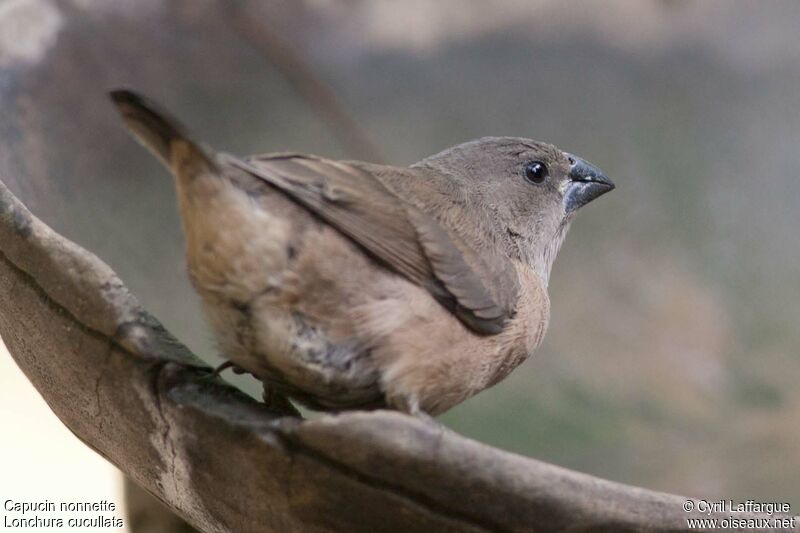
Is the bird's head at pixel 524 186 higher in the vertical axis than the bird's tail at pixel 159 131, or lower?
higher

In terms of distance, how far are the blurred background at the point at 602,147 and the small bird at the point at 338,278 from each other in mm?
1101

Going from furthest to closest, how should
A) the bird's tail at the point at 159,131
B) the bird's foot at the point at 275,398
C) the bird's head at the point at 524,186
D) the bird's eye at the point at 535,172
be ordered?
the bird's eye at the point at 535,172, the bird's head at the point at 524,186, the bird's foot at the point at 275,398, the bird's tail at the point at 159,131

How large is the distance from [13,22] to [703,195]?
259cm

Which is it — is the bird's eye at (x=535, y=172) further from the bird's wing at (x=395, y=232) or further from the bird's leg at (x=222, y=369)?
the bird's leg at (x=222, y=369)

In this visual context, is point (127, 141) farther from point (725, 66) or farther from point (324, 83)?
point (725, 66)

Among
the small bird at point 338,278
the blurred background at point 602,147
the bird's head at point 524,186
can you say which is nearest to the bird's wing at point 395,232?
the small bird at point 338,278

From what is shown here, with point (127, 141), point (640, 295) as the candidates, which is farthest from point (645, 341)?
point (127, 141)

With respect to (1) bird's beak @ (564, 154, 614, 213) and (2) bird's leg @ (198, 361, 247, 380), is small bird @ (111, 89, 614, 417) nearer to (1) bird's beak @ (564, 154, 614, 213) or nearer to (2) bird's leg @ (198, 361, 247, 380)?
(2) bird's leg @ (198, 361, 247, 380)

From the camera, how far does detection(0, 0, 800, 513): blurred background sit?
330 centimetres

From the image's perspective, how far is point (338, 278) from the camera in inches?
71.0

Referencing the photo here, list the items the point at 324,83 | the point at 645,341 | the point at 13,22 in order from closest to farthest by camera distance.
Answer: the point at 13,22 < the point at 324,83 < the point at 645,341

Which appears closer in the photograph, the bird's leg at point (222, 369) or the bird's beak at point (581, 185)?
the bird's leg at point (222, 369)

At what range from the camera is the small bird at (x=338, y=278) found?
5.72 feet

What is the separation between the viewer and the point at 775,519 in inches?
57.9
